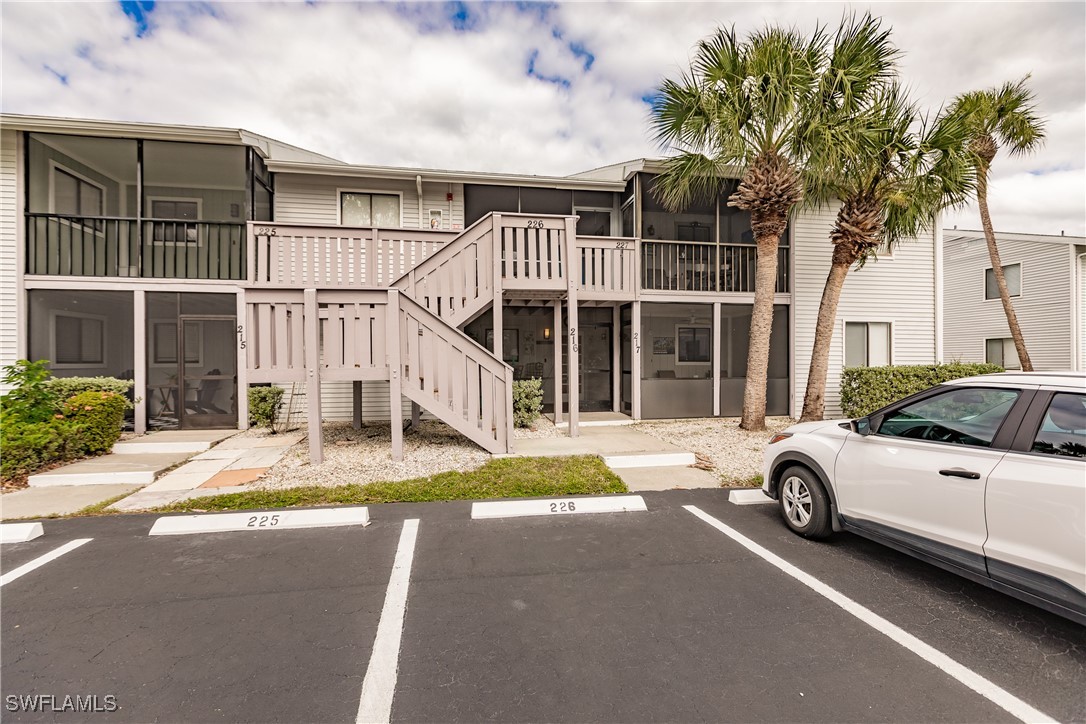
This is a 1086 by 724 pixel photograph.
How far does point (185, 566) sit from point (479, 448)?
387cm

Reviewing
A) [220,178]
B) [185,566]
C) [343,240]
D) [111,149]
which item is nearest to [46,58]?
[111,149]

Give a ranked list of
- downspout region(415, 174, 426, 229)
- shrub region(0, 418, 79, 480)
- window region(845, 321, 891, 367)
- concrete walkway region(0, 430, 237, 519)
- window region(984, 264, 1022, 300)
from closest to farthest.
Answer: concrete walkway region(0, 430, 237, 519) < shrub region(0, 418, 79, 480) < downspout region(415, 174, 426, 229) < window region(845, 321, 891, 367) < window region(984, 264, 1022, 300)

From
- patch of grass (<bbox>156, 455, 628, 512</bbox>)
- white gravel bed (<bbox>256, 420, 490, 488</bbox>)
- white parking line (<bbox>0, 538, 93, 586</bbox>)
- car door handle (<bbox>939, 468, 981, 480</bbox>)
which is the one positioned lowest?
white parking line (<bbox>0, 538, 93, 586</bbox>)

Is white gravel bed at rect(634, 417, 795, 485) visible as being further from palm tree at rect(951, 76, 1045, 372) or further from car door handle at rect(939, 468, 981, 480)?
palm tree at rect(951, 76, 1045, 372)

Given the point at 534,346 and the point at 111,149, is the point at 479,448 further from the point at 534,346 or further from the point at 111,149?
the point at 111,149

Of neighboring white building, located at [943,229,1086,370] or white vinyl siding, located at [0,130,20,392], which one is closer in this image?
white vinyl siding, located at [0,130,20,392]

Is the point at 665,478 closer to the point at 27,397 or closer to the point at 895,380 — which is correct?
the point at 895,380

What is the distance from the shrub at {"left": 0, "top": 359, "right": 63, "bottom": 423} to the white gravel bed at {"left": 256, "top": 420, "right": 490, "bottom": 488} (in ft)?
10.8

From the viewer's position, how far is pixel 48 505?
4.66 meters

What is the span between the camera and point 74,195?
30.2 feet

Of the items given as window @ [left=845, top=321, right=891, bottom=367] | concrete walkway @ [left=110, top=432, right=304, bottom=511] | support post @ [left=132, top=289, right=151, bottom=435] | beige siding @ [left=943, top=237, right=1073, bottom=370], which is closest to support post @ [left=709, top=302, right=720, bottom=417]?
window @ [left=845, top=321, right=891, bottom=367]

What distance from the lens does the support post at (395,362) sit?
613 centimetres

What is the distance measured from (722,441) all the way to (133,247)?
478 inches

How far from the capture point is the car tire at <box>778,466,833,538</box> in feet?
12.3
